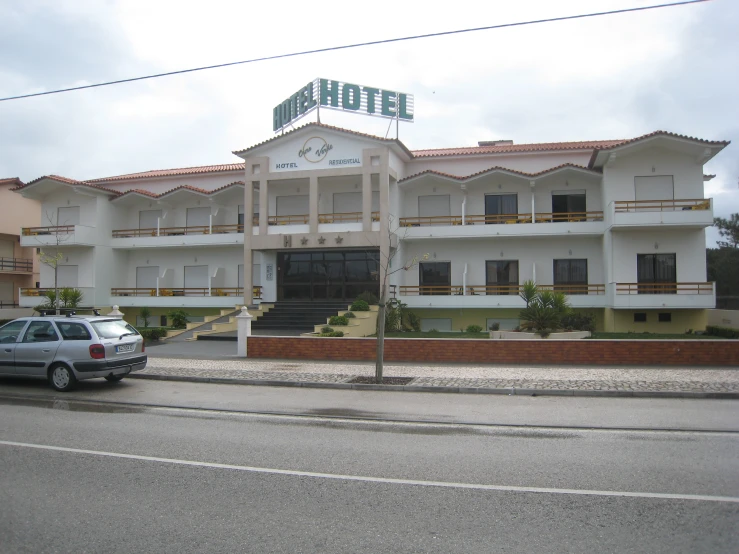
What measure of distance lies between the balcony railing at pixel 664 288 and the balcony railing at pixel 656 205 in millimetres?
3264

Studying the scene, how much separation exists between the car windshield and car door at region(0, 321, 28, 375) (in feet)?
5.72

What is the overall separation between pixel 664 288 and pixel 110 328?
22.3 m

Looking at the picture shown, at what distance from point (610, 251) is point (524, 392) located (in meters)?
15.2

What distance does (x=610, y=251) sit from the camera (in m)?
24.8

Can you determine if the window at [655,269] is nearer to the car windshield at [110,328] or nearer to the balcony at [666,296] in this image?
the balcony at [666,296]

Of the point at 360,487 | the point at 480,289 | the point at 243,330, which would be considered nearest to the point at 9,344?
the point at 243,330

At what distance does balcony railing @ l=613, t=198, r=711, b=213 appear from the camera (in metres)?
24.0

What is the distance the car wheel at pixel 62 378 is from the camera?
11.9m

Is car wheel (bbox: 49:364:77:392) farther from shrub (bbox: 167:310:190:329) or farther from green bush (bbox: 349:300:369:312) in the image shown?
shrub (bbox: 167:310:190:329)

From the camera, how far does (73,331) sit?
12.1 m

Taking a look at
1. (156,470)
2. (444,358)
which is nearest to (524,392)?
(444,358)

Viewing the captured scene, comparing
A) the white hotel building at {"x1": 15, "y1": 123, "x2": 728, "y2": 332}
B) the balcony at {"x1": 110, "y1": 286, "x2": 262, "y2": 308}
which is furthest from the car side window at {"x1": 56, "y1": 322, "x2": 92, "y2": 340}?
the balcony at {"x1": 110, "y1": 286, "x2": 262, "y2": 308}

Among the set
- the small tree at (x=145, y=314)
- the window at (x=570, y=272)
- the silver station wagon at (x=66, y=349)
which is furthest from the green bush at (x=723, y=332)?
the small tree at (x=145, y=314)

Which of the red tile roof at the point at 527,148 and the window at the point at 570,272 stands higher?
the red tile roof at the point at 527,148
